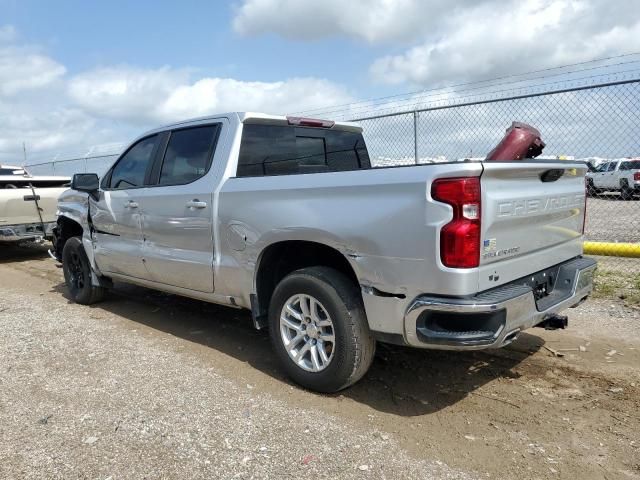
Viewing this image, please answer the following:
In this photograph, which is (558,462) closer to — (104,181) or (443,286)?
(443,286)

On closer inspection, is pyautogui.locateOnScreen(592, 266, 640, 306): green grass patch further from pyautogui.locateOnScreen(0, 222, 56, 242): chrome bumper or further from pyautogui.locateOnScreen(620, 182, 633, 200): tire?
pyautogui.locateOnScreen(0, 222, 56, 242): chrome bumper

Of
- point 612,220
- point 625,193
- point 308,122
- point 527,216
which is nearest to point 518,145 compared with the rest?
point 527,216

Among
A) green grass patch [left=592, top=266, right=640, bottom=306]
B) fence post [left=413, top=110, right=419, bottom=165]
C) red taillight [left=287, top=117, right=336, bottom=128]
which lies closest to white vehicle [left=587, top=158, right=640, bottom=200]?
green grass patch [left=592, top=266, right=640, bottom=306]

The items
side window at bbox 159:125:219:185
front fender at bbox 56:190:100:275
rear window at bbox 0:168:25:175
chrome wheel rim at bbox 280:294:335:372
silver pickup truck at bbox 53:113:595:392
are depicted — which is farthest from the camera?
rear window at bbox 0:168:25:175

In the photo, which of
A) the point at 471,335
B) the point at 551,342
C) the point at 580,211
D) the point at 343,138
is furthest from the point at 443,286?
the point at 343,138

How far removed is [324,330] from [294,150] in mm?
1807

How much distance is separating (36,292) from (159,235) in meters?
3.48

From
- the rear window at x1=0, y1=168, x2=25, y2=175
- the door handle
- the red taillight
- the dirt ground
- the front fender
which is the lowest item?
the dirt ground

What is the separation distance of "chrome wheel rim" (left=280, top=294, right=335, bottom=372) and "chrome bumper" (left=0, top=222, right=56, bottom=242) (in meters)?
7.36

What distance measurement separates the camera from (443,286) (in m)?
3.04

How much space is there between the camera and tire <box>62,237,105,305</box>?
6.34 meters

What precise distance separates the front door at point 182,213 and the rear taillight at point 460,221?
2.05 meters

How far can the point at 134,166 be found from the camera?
5480 mm

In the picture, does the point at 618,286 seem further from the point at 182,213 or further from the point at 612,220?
the point at 612,220
